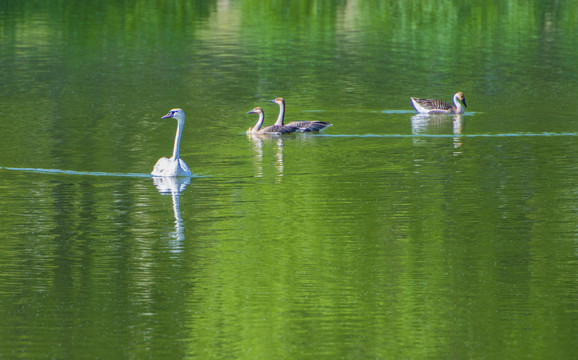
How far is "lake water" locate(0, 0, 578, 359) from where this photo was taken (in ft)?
43.4

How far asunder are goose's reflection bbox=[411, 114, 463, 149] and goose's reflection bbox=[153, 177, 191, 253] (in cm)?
737

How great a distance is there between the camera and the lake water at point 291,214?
521 inches

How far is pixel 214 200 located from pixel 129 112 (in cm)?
1305

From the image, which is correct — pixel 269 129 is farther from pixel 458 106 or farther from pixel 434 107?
pixel 458 106

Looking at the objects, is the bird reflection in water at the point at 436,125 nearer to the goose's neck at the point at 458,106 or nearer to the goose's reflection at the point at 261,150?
the goose's neck at the point at 458,106

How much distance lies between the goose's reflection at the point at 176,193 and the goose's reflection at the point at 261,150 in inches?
67.5

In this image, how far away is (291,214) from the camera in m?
19.5

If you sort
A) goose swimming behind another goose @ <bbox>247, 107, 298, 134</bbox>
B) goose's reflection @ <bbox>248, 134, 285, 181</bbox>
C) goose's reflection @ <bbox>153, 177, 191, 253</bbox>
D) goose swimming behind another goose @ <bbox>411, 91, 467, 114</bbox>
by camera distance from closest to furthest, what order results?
goose's reflection @ <bbox>153, 177, 191, 253</bbox>
goose's reflection @ <bbox>248, 134, 285, 181</bbox>
goose swimming behind another goose @ <bbox>247, 107, 298, 134</bbox>
goose swimming behind another goose @ <bbox>411, 91, 467, 114</bbox>

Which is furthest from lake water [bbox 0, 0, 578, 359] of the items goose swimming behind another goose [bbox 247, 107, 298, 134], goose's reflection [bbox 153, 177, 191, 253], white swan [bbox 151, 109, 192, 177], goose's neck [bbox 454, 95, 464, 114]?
goose swimming behind another goose [bbox 247, 107, 298, 134]

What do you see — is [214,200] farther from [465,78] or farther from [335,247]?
[465,78]

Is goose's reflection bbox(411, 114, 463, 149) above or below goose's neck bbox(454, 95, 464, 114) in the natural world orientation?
below

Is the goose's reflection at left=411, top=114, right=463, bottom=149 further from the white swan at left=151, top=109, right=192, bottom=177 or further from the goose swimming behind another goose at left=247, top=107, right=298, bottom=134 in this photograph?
the white swan at left=151, top=109, right=192, bottom=177

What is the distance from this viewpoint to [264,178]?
23.2 meters

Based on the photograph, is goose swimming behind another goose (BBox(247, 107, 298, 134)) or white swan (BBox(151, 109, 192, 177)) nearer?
white swan (BBox(151, 109, 192, 177))
